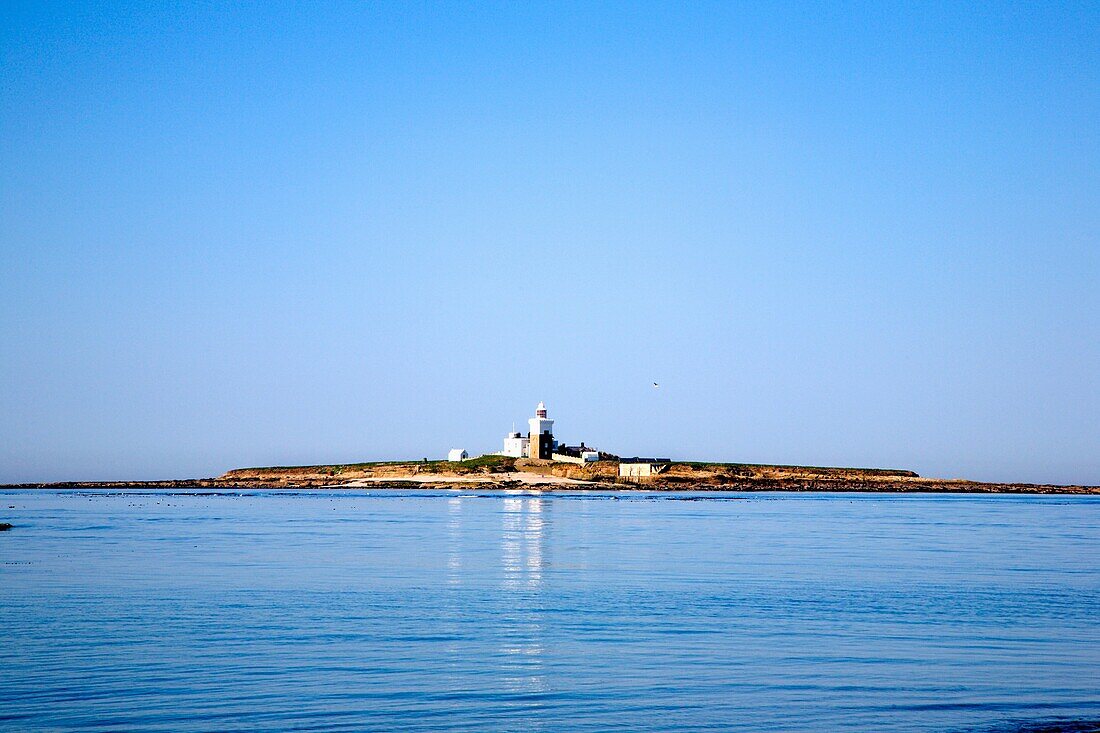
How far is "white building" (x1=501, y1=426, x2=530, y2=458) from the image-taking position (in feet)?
492

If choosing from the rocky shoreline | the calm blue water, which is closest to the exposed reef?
the rocky shoreline

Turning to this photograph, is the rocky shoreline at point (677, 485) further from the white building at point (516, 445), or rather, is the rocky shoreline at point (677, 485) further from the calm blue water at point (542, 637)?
the calm blue water at point (542, 637)

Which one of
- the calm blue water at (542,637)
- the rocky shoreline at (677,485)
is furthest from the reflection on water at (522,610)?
the rocky shoreline at (677,485)

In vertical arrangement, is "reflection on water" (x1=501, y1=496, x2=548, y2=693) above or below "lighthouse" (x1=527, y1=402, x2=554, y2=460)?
below

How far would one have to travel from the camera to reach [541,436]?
14550 cm

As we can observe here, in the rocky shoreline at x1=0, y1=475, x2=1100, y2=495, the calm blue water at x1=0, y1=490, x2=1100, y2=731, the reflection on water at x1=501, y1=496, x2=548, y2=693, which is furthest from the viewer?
the rocky shoreline at x1=0, y1=475, x2=1100, y2=495

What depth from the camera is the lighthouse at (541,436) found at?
14462 cm

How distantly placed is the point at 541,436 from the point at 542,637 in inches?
4895

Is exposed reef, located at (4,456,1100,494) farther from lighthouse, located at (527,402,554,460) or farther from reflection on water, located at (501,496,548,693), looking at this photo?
reflection on water, located at (501,496,548,693)

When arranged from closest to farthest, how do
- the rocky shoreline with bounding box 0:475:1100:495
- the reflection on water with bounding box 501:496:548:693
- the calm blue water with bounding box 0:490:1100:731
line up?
the calm blue water with bounding box 0:490:1100:731, the reflection on water with bounding box 501:496:548:693, the rocky shoreline with bounding box 0:475:1100:495

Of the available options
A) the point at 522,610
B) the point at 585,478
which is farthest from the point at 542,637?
the point at 585,478

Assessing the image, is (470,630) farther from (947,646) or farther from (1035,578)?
(1035,578)

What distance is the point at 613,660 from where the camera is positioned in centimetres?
1894

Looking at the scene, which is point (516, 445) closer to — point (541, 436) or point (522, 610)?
point (541, 436)
